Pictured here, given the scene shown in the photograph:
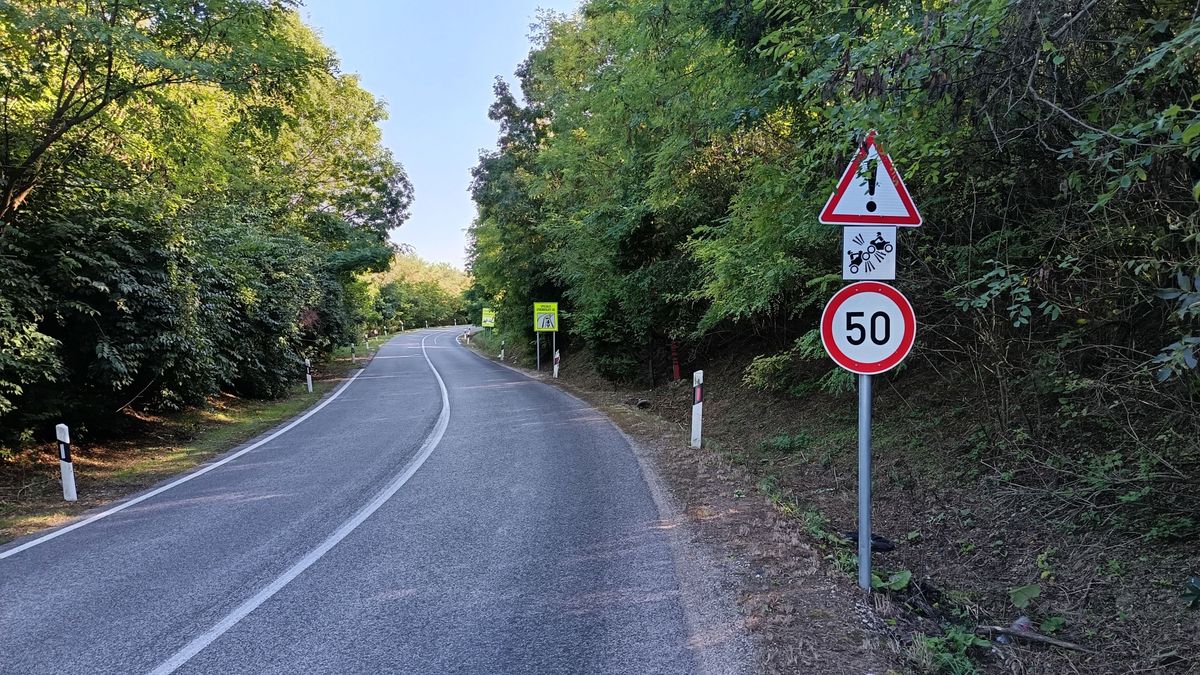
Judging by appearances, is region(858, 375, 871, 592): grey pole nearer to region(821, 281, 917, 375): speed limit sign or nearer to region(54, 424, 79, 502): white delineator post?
region(821, 281, 917, 375): speed limit sign

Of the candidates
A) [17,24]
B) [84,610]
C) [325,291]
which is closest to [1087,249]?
[84,610]

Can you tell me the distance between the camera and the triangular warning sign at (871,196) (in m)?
3.93

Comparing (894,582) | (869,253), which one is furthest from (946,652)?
(869,253)

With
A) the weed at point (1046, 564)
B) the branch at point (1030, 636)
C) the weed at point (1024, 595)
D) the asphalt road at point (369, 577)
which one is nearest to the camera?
the asphalt road at point (369, 577)

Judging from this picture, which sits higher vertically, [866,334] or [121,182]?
Result: [121,182]

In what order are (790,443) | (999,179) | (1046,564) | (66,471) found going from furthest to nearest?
(790,443), (66,471), (999,179), (1046,564)

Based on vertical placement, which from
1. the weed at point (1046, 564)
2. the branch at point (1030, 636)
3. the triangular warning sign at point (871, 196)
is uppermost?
the triangular warning sign at point (871, 196)

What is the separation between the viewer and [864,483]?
4105mm

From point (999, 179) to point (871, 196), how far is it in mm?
2185

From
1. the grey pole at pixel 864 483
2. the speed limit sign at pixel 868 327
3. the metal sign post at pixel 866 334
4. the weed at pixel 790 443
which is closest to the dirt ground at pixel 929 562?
the grey pole at pixel 864 483

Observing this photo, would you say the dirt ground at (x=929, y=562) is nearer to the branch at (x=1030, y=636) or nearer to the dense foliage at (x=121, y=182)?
the branch at (x=1030, y=636)

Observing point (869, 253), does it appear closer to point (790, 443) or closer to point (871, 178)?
point (871, 178)

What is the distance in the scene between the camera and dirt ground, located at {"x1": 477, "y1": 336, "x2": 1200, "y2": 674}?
3.63 metres

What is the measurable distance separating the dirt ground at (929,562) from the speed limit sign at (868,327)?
1.52m
